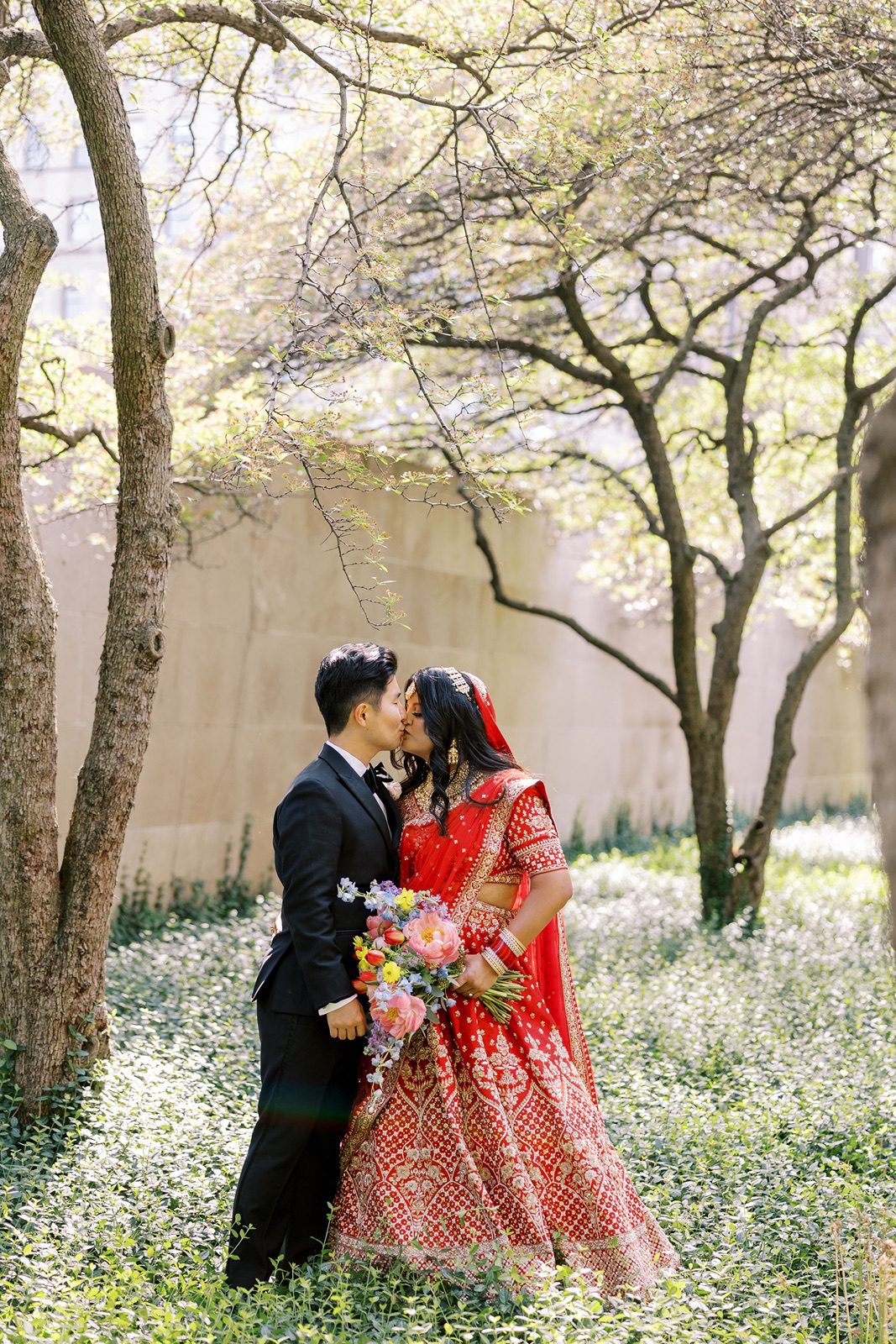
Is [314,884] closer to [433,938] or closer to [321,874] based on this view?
[321,874]

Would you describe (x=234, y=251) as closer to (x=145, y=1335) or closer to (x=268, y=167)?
(x=268, y=167)

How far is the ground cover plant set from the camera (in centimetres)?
345

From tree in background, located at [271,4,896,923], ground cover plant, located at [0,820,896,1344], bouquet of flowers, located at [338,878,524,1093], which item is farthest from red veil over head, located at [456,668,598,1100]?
tree in background, located at [271,4,896,923]

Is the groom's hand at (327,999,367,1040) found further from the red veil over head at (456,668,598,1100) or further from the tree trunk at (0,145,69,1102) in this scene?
the tree trunk at (0,145,69,1102)

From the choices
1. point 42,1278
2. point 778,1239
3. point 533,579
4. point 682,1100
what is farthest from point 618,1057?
point 533,579

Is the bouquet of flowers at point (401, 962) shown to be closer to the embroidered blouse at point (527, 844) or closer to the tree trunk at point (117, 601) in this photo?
the embroidered blouse at point (527, 844)

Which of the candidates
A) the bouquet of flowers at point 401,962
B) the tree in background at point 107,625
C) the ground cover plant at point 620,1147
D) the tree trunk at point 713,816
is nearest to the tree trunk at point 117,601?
the tree in background at point 107,625

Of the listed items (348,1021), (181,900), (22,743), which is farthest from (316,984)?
(181,900)

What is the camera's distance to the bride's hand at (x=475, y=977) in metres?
3.84

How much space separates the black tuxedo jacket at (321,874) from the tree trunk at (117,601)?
1.22 metres

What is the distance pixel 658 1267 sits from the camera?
4.01m

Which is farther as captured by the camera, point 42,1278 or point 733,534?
point 733,534

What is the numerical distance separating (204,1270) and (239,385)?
17.4 feet

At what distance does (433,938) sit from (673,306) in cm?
917
